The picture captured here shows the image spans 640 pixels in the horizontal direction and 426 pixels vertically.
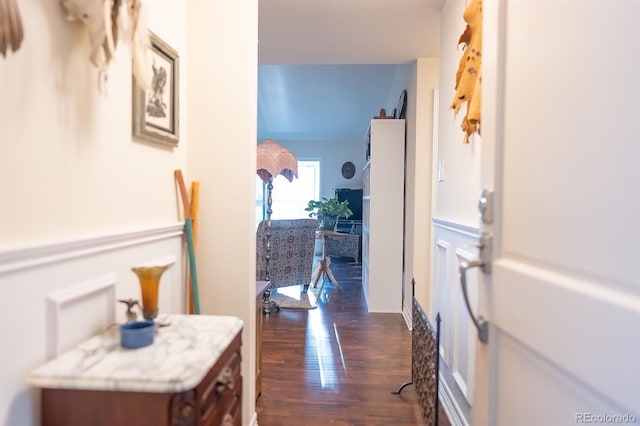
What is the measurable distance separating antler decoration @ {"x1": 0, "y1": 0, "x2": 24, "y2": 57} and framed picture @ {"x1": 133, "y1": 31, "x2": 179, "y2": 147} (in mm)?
515

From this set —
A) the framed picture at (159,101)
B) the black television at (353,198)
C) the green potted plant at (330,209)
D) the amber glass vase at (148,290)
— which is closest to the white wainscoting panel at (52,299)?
the amber glass vase at (148,290)

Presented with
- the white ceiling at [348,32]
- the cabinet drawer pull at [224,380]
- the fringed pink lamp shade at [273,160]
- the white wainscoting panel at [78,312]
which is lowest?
the cabinet drawer pull at [224,380]

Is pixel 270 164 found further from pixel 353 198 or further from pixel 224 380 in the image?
pixel 353 198

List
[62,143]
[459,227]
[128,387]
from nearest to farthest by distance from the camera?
[128,387], [62,143], [459,227]

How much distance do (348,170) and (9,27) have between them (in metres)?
7.61

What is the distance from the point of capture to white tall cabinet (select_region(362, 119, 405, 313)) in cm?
364

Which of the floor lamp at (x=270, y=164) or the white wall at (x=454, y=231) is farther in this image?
the floor lamp at (x=270, y=164)

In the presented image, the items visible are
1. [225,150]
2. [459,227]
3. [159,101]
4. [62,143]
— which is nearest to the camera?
[62,143]

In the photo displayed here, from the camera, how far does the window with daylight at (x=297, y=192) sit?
8.38 meters

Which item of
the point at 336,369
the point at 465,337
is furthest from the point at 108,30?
the point at 336,369

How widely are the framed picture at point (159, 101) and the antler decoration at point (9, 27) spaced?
515 millimetres

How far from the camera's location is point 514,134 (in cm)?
81

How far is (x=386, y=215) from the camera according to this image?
3672 millimetres

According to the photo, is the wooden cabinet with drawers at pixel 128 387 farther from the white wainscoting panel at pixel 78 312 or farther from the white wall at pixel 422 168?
the white wall at pixel 422 168
